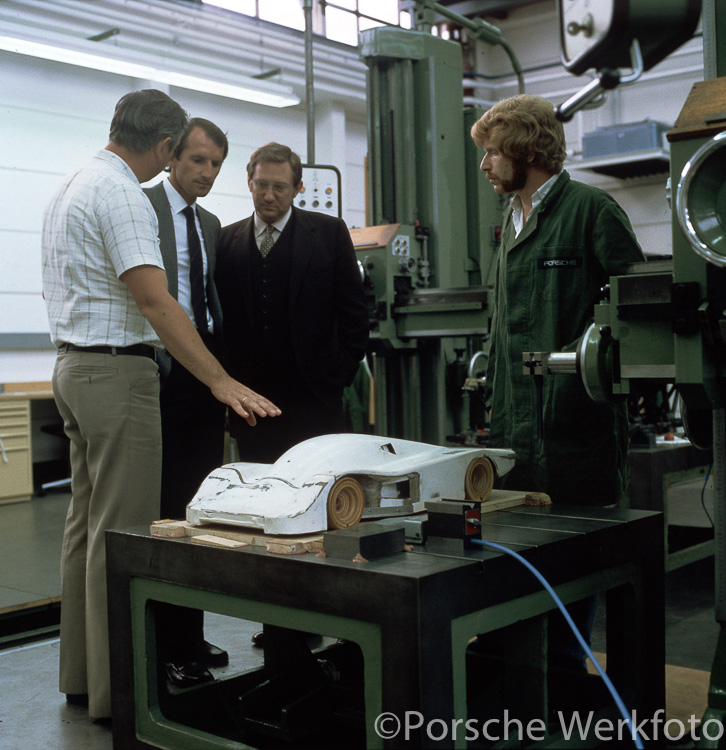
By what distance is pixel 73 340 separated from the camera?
164cm

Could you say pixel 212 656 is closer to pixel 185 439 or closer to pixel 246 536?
pixel 185 439

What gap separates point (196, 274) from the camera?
2004 millimetres

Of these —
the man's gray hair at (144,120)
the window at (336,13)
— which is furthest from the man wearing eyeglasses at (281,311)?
the window at (336,13)

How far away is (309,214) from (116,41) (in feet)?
13.8

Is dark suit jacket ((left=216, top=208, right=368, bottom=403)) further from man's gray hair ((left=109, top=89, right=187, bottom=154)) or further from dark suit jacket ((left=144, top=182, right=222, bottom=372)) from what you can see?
man's gray hair ((left=109, top=89, right=187, bottom=154))

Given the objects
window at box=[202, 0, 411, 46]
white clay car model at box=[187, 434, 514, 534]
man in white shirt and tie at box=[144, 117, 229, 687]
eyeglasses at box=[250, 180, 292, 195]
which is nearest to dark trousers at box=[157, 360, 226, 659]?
man in white shirt and tie at box=[144, 117, 229, 687]

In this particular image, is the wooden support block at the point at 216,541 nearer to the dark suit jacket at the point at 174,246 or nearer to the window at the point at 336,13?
the dark suit jacket at the point at 174,246

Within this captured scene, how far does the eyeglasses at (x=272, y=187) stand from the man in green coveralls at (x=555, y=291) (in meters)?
0.60

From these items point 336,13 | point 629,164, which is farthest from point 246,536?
point 629,164

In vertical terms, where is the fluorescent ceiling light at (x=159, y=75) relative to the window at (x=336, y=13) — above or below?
below

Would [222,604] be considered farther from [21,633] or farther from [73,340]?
[21,633]

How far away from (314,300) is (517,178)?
2.19ft

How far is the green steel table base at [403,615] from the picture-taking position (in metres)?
0.99

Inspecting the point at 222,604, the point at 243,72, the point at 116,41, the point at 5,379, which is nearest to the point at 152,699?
the point at 222,604
